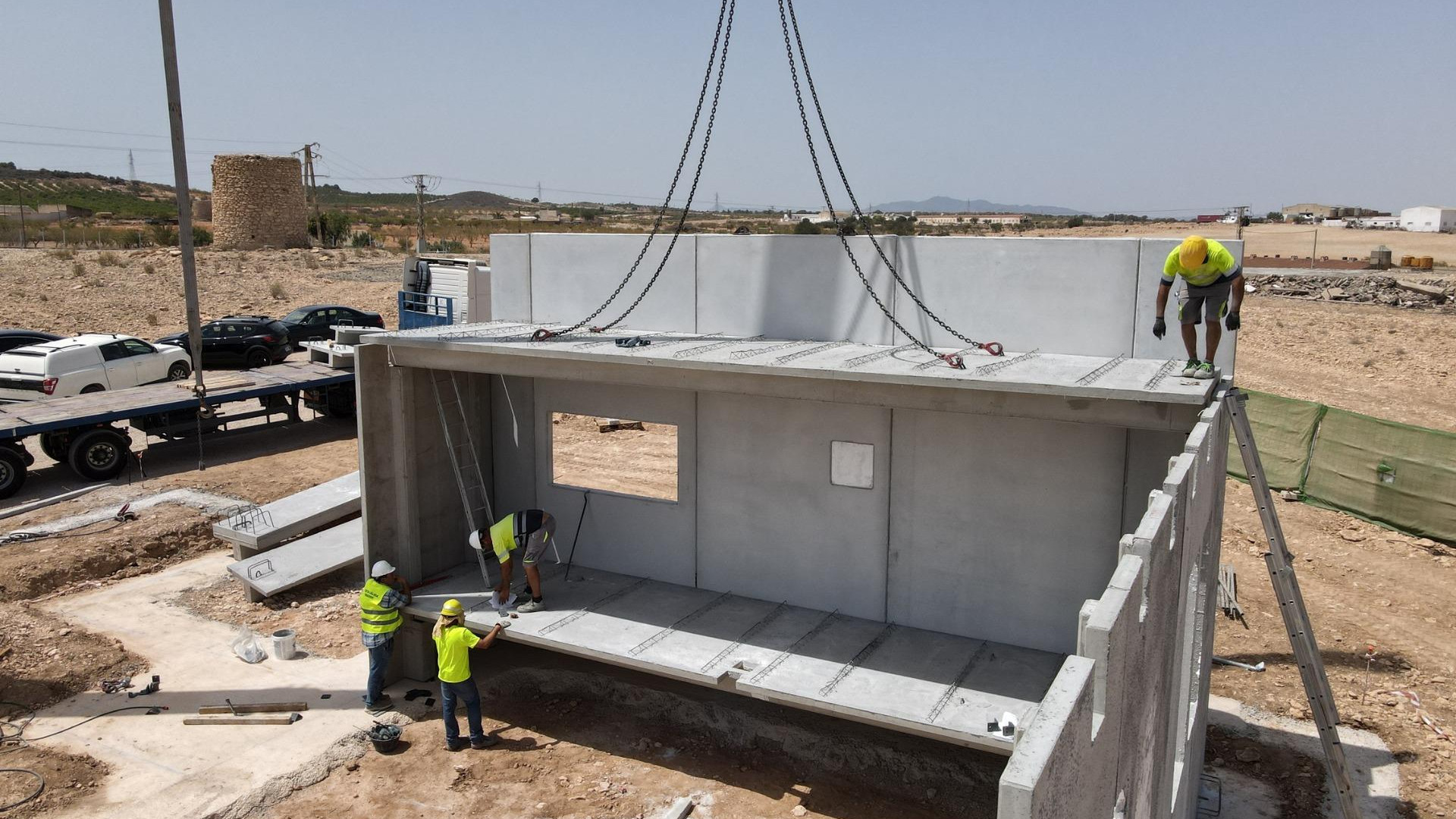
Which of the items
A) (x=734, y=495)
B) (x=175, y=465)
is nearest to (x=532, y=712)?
(x=734, y=495)

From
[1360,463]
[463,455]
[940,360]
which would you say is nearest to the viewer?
[940,360]

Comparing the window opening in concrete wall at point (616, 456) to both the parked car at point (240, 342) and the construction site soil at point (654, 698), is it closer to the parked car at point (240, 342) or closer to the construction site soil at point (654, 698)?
the construction site soil at point (654, 698)

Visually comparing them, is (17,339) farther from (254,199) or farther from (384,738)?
(254,199)

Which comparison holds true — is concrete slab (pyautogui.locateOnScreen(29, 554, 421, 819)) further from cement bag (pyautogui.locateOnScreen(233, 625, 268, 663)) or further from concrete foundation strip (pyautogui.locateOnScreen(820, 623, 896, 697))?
concrete foundation strip (pyautogui.locateOnScreen(820, 623, 896, 697))

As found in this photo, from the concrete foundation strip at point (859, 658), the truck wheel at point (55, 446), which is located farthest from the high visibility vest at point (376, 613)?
the truck wheel at point (55, 446)

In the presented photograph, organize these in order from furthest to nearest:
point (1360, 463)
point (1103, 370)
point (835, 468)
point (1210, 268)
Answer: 1. point (1360, 463)
2. point (835, 468)
3. point (1103, 370)
4. point (1210, 268)

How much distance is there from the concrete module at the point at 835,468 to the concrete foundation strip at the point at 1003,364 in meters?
0.05

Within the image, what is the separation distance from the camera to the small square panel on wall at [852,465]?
10258mm

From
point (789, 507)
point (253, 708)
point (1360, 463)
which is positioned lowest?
point (253, 708)

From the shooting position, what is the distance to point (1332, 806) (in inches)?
363

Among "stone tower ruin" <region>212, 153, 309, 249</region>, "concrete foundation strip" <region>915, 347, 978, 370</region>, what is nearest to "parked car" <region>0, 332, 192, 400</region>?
"concrete foundation strip" <region>915, 347, 978, 370</region>

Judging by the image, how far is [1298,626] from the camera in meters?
7.74

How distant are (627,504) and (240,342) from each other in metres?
17.8

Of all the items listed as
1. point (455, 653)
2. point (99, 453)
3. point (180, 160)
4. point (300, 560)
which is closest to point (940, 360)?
point (455, 653)
